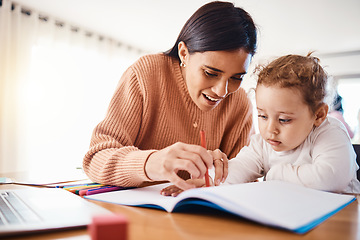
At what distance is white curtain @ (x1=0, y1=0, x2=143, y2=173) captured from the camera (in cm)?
369

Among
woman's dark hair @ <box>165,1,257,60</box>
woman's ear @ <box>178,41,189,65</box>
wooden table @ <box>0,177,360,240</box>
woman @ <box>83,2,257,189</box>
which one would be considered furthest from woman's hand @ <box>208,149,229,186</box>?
woman's ear @ <box>178,41,189,65</box>

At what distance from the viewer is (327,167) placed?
0.75 m

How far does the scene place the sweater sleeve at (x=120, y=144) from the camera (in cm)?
76

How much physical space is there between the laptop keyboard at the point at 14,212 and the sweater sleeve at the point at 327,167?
0.61 m

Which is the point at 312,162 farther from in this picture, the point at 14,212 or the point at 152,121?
the point at 14,212

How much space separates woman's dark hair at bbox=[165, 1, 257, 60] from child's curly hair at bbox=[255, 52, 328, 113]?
179 mm

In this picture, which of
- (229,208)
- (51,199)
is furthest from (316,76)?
(51,199)

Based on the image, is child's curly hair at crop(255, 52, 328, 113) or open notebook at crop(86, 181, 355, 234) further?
child's curly hair at crop(255, 52, 328, 113)

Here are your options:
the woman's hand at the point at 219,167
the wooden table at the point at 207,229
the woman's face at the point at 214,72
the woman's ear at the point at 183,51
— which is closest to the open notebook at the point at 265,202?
the wooden table at the point at 207,229

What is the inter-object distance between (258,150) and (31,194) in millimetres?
685

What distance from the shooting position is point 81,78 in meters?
4.50

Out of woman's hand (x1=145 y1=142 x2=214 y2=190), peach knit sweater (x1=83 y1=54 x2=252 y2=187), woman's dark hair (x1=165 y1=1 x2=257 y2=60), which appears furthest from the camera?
woman's dark hair (x1=165 y1=1 x2=257 y2=60)

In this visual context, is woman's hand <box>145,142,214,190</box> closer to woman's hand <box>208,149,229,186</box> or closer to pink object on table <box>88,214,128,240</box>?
woman's hand <box>208,149,229,186</box>

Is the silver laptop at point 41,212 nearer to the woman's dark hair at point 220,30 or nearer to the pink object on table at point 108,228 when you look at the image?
the pink object on table at point 108,228
